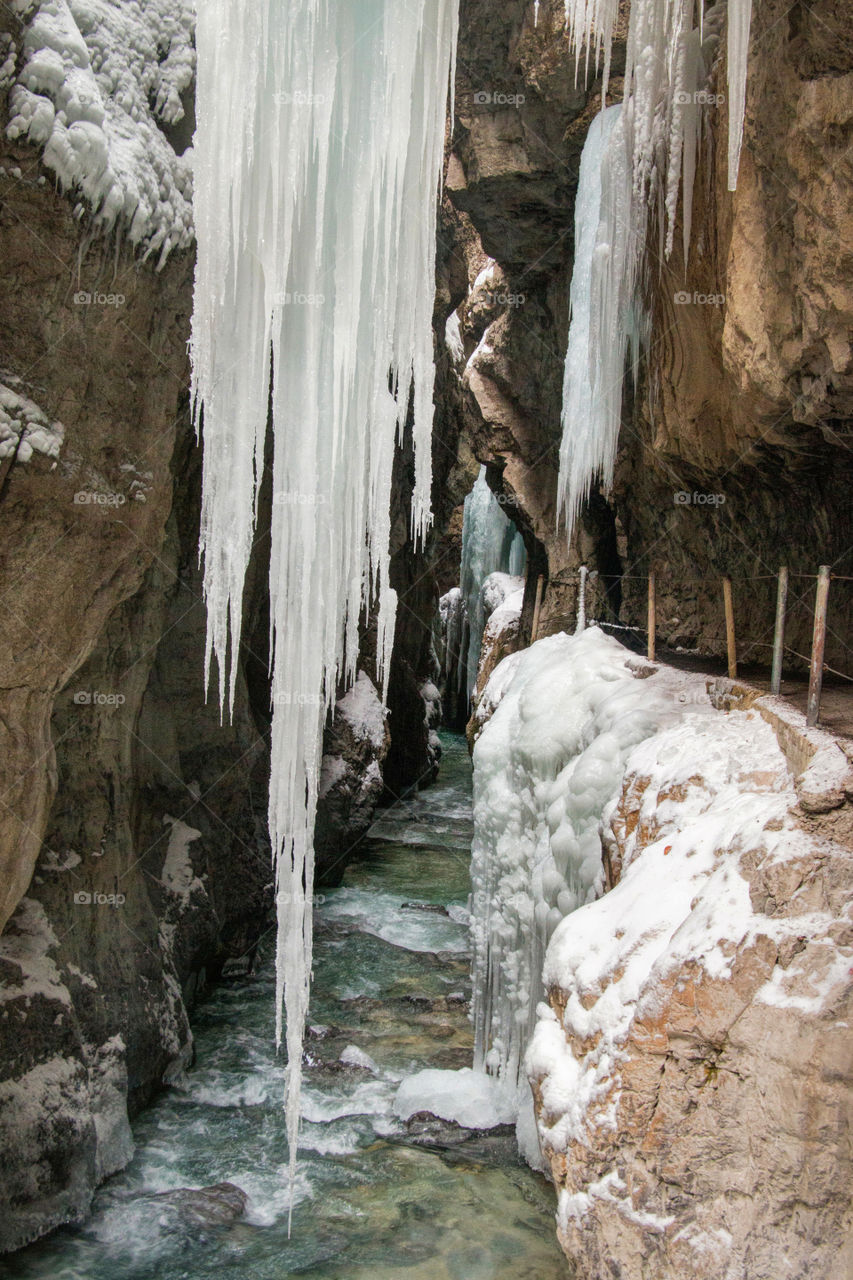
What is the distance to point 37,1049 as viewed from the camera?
6.46 m

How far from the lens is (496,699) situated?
35.1 feet

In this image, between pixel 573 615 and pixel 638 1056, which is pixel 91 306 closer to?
pixel 638 1056

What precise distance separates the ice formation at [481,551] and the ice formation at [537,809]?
1458 cm

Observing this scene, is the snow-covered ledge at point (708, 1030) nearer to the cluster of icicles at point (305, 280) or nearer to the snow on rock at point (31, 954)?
the cluster of icicles at point (305, 280)

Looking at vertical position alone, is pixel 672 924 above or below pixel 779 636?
below

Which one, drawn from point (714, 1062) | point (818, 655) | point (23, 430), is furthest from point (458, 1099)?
point (23, 430)

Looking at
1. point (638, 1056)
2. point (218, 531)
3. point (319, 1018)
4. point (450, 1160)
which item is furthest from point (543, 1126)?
point (319, 1018)

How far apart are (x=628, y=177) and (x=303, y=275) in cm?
485

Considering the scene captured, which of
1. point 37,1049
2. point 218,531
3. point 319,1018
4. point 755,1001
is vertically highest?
point 218,531

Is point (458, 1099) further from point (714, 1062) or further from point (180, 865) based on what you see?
point (714, 1062)

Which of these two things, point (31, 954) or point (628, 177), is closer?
point (31, 954)

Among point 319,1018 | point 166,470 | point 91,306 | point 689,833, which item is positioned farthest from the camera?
point 319,1018

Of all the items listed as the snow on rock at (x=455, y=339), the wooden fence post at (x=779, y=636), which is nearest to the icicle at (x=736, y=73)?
the wooden fence post at (x=779, y=636)

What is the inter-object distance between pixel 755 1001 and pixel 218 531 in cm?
506
